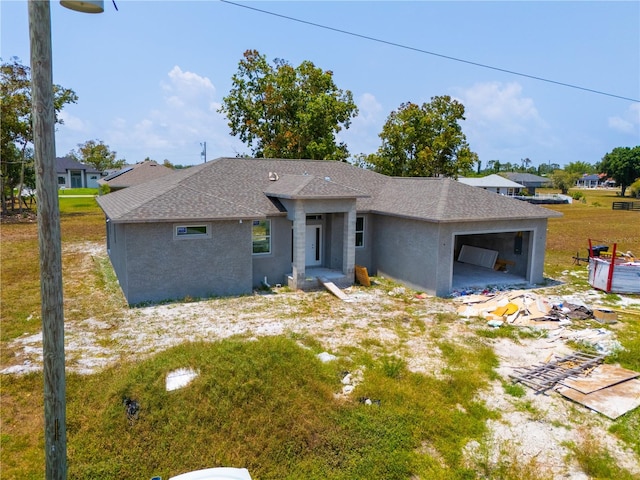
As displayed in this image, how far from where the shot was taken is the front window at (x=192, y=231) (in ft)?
46.7

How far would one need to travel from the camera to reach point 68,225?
34125 mm

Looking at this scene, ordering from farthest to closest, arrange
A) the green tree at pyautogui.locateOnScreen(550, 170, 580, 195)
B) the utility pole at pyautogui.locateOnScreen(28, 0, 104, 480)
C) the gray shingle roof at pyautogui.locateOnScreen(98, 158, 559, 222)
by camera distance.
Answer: the green tree at pyautogui.locateOnScreen(550, 170, 580, 195) < the gray shingle roof at pyautogui.locateOnScreen(98, 158, 559, 222) < the utility pole at pyautogui.locateOnScreen(28, 0, 104, 480)

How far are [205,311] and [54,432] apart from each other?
8506mm

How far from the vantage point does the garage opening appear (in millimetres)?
17795

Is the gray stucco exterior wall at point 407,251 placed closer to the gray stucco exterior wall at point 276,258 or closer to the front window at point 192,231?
the gray stucco exterior wall at point 276,258

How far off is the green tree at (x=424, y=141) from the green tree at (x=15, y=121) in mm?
27139

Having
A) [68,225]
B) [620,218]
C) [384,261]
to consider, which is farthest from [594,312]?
[620,218]

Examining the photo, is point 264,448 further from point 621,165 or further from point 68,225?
point 621,165

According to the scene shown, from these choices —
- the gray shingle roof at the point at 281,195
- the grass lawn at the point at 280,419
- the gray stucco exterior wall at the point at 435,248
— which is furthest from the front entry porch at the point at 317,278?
the grass lawn at the point at 280,419

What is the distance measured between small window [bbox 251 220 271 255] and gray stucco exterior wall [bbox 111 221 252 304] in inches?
37.0

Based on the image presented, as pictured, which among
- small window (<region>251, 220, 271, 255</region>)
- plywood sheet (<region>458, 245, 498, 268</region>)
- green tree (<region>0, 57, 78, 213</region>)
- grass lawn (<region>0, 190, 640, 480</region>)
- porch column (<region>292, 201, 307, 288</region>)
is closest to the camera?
grass lawn (<region>0, 190, 640, 480</region>)

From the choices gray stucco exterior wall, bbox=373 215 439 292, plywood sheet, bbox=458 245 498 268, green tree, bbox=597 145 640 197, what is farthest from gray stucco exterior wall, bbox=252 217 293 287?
green tree, bbox=597 145 640 197

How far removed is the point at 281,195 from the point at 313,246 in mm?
3062

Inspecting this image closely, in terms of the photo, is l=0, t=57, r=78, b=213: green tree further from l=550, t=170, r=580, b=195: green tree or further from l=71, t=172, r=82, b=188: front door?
l=550, t=170, r=580, b=195: green tree
